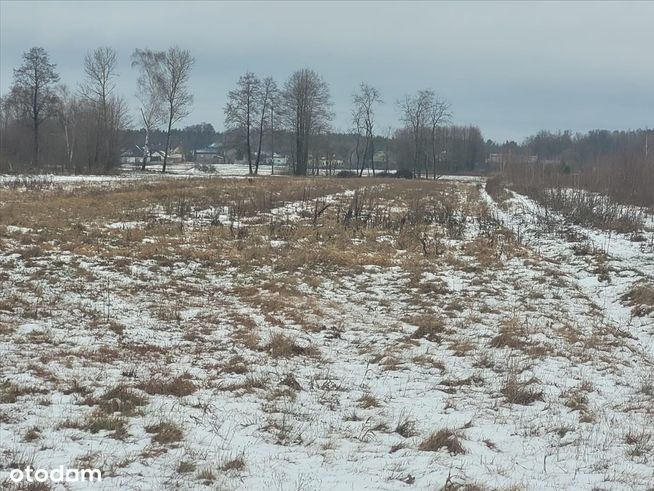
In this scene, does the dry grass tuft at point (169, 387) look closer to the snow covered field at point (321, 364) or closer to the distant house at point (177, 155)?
the snow covered field at point (321, 364)

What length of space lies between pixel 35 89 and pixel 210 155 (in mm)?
89197

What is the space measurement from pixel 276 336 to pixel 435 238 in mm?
10083

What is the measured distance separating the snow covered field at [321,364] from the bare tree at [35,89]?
46174 millimetres

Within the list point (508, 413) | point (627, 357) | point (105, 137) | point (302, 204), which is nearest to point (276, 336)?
point (508, 413)

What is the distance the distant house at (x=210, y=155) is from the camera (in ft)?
429

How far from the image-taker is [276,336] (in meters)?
7.07

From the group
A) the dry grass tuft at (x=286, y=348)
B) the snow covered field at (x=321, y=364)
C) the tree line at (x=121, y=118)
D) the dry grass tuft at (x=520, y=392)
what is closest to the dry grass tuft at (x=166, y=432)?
the snow covered field at (x=321, y=364)

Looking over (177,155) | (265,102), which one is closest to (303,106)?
(265,102)

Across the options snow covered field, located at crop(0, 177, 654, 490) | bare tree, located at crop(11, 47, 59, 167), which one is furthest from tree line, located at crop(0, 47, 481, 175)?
snow covered field, located at crop(0, 177, 654, 490)

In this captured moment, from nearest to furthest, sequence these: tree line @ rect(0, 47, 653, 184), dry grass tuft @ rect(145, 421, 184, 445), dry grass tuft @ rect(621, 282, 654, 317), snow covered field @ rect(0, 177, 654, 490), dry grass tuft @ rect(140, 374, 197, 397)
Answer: snow covered field @ rect(0, 177, 654, 490), dry grass tuft @ rect(145, 421, 184, 445), dry grass tuft @ rect(140, 374, 197, 397), dry grass tuft @ rect(621, 282, 654, 317), tree line @ rect(0, 47, 653, 184)

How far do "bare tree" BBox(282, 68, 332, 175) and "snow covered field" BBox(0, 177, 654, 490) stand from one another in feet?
191

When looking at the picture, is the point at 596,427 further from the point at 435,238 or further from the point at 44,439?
the point at 435,238

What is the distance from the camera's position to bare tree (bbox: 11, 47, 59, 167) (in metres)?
52.2

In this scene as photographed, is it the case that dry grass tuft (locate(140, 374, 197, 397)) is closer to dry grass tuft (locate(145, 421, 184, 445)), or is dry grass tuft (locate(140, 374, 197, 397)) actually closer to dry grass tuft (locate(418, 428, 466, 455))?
dry grass tuft (locate(145, 421, 184, 445))
